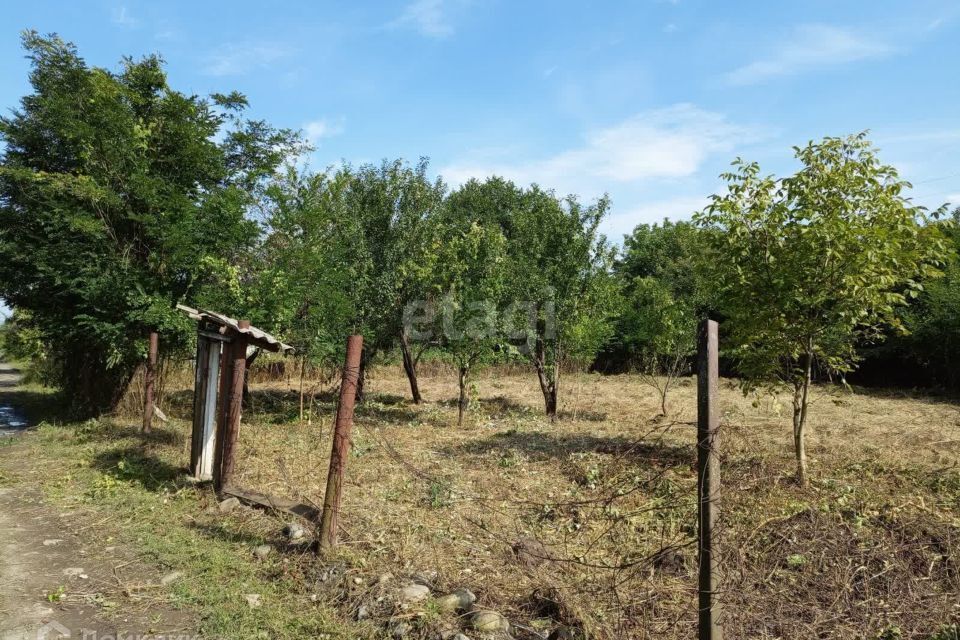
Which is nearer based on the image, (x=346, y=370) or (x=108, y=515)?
(x=346, y=370)

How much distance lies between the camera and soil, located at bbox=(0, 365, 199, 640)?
4.16 meters

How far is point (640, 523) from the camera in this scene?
20.6 feet

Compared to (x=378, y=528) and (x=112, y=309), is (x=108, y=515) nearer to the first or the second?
(x=378, y=528)

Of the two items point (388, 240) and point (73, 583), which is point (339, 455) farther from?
point (388, 240)

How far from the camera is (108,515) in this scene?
651 centimetres

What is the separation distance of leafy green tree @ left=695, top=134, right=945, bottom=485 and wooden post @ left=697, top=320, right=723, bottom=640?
436 cm

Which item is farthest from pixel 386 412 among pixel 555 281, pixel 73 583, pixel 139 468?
pixel 73 583

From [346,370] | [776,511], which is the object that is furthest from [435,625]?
[776,511]

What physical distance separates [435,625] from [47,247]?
11.2m

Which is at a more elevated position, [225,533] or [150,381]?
[150,381]

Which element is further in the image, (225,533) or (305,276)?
(305,276)

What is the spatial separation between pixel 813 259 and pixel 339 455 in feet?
18.9

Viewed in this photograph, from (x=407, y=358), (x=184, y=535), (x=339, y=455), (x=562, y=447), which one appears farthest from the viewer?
(x=407, y=358)

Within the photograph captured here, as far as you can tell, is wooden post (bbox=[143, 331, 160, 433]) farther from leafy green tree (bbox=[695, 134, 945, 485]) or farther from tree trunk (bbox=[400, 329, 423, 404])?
leafy green tree (bbox=[695, 134, 945, 485])
